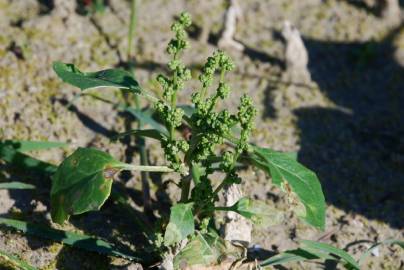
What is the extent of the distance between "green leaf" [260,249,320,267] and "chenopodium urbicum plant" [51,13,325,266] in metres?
0.23

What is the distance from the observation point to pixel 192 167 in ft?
9.10

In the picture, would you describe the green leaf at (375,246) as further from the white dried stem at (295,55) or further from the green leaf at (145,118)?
the white dried stem at (295,55)

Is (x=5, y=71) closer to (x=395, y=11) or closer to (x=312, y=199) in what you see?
(x=312, y=199)

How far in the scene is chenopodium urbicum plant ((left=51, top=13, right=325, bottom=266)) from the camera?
2531mm

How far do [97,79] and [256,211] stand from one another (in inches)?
31.1

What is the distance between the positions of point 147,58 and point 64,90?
0.55 m

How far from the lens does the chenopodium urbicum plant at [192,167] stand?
2531 mm

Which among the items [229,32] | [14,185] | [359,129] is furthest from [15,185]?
[359,129]

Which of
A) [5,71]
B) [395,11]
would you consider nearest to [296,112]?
[395,11]

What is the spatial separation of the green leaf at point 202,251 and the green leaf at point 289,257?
23 centimetres

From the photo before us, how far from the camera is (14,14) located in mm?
4168

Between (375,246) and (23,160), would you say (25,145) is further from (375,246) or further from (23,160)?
(375,246)

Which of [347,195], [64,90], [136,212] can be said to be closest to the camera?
[136,212]

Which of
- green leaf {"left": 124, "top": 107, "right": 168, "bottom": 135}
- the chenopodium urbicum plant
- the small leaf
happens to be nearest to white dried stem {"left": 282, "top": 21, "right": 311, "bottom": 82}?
green leaf {"left": 124, "top": 107, "right": 168, "bottom": 135}
